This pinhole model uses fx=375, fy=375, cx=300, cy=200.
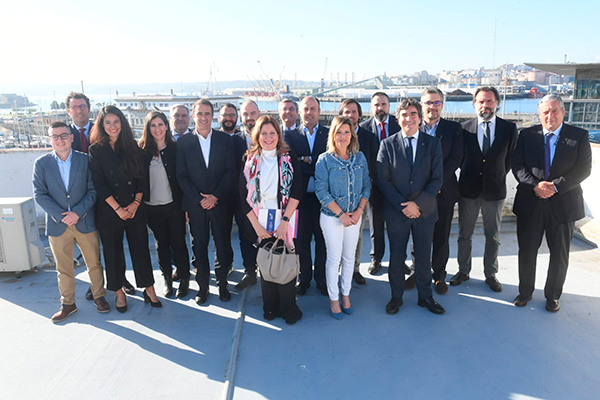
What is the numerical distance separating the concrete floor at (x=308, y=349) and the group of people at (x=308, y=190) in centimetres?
15

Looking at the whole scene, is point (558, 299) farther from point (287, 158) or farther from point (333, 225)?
point (287, 158)

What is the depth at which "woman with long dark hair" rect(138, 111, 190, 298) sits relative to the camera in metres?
3.14

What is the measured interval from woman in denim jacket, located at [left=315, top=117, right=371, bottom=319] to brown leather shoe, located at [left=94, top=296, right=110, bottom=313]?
1.84 m

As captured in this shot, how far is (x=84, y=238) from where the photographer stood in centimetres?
303

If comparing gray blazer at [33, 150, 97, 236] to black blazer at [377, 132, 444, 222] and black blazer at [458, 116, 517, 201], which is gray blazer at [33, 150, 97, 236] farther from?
black blazer at [458, 116, 517, 201]

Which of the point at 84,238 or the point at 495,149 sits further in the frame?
the point at 495,149

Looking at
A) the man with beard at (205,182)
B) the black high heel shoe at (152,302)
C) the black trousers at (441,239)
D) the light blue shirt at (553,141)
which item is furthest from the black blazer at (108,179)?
the light blue shirt at (553,141)

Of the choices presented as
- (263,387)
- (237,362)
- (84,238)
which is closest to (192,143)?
(84,238)

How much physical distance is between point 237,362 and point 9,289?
2501 mm

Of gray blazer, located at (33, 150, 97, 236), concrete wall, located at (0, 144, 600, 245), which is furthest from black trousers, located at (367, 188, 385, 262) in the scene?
concrete wall, located at (0, 144, 600, 245)

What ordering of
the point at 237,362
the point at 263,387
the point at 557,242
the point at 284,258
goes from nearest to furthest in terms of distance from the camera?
1. the point at 263,387
2. the point at 237,362
3. the point at 284,258
4. the point at 557,242

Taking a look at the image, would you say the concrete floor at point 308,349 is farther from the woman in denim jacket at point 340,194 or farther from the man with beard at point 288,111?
the man with beard at point 288,111

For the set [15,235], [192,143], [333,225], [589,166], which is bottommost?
[15,235]

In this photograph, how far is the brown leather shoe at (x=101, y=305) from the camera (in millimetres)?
3078
